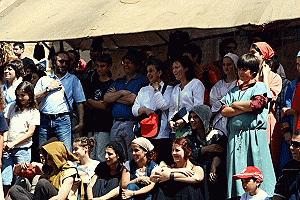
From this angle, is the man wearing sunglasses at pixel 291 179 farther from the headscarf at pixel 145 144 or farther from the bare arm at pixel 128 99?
the bare arm at pixel 128 99

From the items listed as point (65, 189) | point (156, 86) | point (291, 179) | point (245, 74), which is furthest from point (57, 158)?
point (291, 179)

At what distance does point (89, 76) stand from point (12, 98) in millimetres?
946

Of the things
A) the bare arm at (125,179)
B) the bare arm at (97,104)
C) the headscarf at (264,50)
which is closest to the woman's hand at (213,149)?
the bare arm at (125,179)

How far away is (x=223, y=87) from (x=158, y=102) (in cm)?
74

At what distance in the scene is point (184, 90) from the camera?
9.29 metres

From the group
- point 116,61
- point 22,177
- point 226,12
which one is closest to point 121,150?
point 22,177

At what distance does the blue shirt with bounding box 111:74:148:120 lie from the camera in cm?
998

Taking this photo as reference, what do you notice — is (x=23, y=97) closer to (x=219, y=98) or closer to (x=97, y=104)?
(x=97, y=104)

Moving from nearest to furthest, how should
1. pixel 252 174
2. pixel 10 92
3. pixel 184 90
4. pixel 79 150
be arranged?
pixel 252 174 < pixel 184 90 < pixel 79 150 < pixel 10 92

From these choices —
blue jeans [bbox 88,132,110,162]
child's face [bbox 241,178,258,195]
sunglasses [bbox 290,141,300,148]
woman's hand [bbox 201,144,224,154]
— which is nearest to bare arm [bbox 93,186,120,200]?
blue jeans [bbox 88,132,110,162]

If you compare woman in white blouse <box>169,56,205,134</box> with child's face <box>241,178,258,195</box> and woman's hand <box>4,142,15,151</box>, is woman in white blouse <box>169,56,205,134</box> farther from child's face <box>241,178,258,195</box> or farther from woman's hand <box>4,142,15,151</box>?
woman's hand <box>4,142,15,151</box>

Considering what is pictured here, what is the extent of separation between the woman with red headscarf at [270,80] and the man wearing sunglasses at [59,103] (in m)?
2.55

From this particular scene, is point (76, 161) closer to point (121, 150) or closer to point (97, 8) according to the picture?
point (121, 150)

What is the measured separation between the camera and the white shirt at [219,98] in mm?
8984
